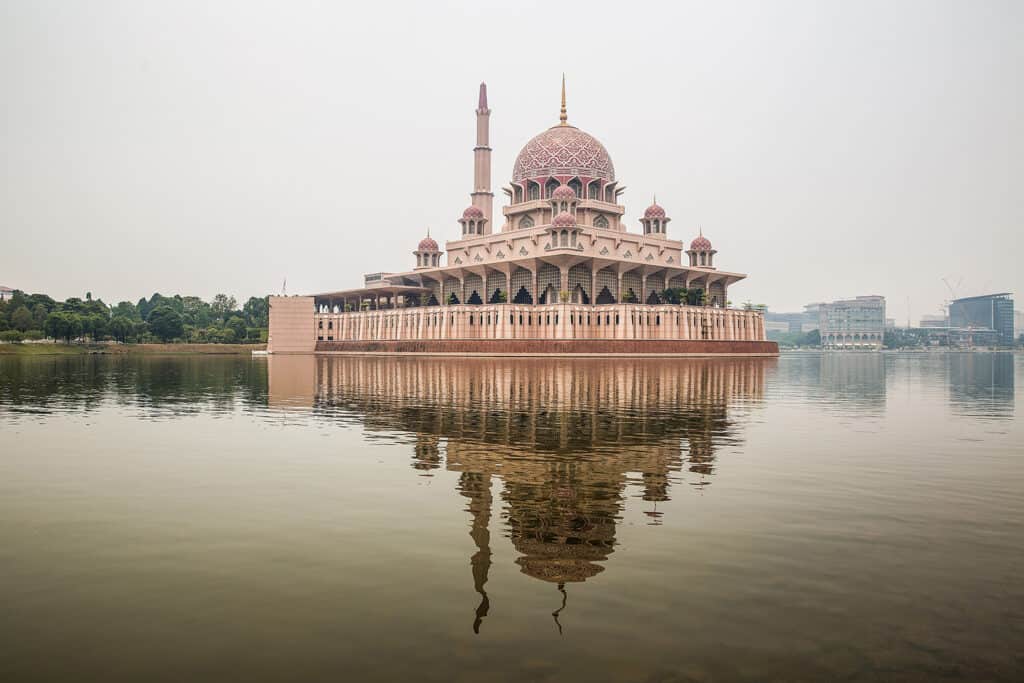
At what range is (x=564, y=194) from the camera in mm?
87375

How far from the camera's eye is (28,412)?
68.5ft

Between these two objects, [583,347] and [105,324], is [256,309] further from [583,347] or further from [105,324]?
[583,347]

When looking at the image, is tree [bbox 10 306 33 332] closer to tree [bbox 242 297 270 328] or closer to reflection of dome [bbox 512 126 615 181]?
tree [bbox 242 297 270 328]

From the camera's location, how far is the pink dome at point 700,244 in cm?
9719

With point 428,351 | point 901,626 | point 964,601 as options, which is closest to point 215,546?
point 901,626

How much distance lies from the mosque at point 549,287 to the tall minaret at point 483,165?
0.49ft

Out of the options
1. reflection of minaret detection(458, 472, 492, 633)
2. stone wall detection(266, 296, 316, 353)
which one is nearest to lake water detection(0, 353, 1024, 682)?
reflection of minaret detection(458, 472, 492, 633)

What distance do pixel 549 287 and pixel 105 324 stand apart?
228ft

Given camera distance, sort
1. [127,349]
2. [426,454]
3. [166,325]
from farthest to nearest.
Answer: [166,325] < [127,349] < [426,454]

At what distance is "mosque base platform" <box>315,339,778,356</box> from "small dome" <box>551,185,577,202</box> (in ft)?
70.3

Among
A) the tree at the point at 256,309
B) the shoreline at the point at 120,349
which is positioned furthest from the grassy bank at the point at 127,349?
the tree at the point at 256,309

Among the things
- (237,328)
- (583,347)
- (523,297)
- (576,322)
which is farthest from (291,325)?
(583,347)

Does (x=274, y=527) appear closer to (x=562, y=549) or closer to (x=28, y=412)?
(x=562, y=549)

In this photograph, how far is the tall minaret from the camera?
102 m
